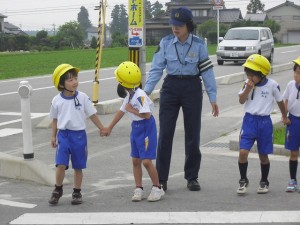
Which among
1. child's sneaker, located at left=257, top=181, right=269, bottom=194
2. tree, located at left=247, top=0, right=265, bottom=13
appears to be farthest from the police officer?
tree, located at left=247, top=0, right=265, bottom=13

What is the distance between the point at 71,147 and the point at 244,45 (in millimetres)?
23171

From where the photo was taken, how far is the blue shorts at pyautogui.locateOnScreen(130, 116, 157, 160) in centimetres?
627

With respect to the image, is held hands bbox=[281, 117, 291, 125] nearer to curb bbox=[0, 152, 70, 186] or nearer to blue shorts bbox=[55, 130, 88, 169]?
blue shorts bbox=[55, 130, 88, 169]

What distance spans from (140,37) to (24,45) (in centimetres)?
6113

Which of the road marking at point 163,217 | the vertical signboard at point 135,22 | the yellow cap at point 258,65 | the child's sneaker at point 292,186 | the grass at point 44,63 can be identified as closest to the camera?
the road marking at point 163,217

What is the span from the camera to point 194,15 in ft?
305

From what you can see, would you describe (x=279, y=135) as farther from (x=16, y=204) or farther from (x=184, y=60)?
(x=16, y=204)

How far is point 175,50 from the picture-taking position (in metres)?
6.63

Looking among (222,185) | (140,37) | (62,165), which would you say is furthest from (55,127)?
(140,37)

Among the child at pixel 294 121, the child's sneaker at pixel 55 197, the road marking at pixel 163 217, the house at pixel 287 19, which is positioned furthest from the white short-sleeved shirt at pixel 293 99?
the house at pixel 287 19

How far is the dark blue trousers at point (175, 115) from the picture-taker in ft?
22.0

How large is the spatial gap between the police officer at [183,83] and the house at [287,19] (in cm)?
9749

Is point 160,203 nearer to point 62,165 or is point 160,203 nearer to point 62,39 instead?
point 62,165

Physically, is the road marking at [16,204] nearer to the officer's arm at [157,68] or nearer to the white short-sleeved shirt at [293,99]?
the officer's arm at [157,68]
